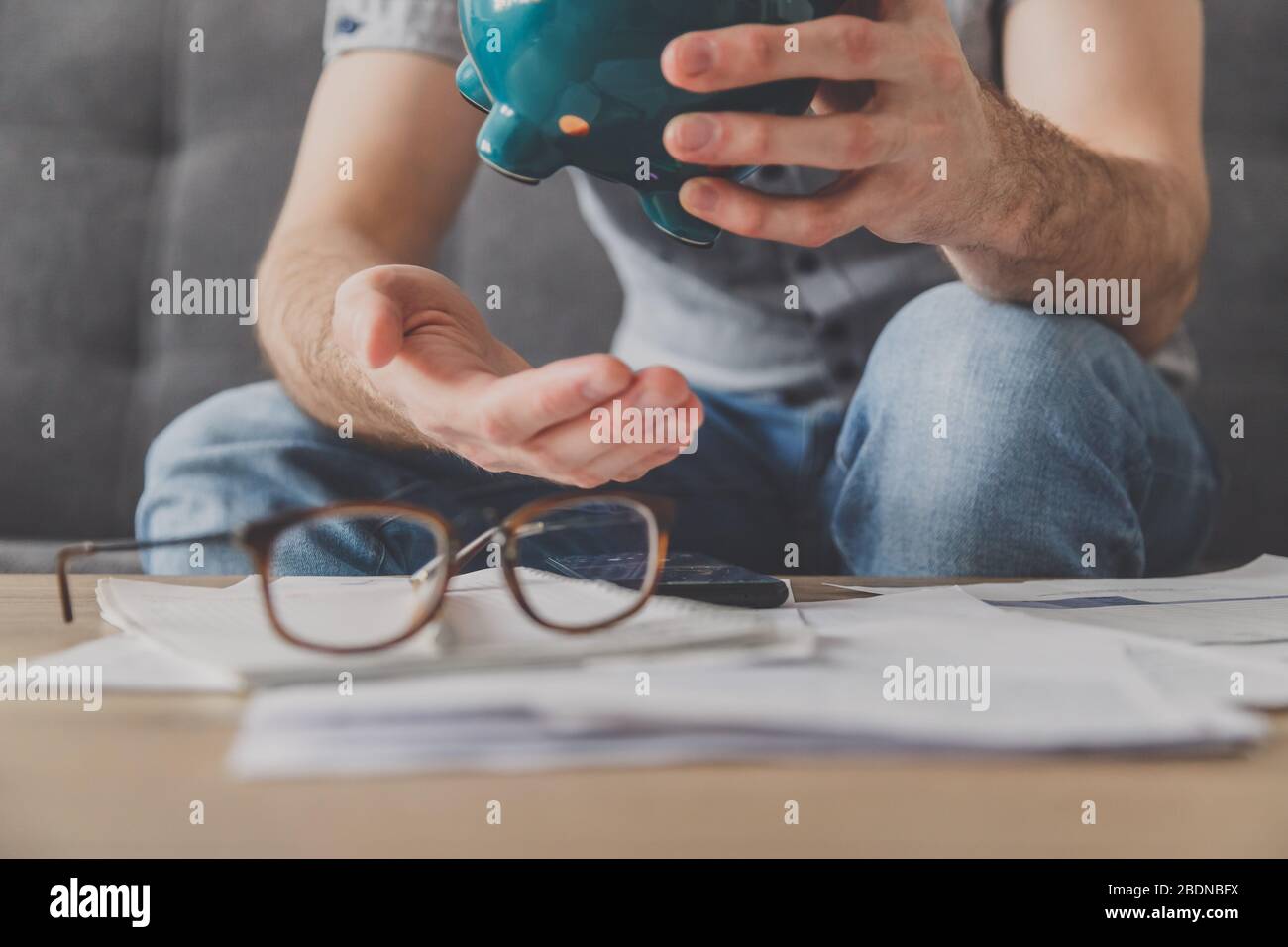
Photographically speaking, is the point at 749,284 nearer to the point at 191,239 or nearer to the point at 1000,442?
the point at 1000,442

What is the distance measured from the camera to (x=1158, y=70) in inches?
36.9

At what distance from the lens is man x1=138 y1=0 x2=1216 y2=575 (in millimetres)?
455

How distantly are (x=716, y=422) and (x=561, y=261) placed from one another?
504mm

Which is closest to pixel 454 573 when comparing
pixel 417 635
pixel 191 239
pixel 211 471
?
pixel 417 635

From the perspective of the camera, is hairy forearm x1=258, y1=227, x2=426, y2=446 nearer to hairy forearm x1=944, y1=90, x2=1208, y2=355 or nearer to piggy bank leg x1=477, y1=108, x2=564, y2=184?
Answer: piggy bank leg x1=477, y1=108, x2=564, y2=184

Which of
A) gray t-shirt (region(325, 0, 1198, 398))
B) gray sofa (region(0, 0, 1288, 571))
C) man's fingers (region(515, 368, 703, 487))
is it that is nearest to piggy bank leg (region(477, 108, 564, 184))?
man's fingers (region(515, 368, 703, 487))

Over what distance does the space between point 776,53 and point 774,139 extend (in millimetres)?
34

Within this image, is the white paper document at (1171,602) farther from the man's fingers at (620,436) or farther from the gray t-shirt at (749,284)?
the gray t-shirt at (749,284)

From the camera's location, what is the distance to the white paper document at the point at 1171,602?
16.7 inches

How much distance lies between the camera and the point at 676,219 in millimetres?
454

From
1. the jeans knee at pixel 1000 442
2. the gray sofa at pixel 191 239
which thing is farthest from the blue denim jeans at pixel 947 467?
the gray sofa at pixel 191 239

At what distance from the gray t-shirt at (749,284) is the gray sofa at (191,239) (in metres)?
0.26

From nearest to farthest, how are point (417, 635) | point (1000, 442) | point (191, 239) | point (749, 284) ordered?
point (417, 635), point (1000, 442), point (749, 284), point (191, 239)
